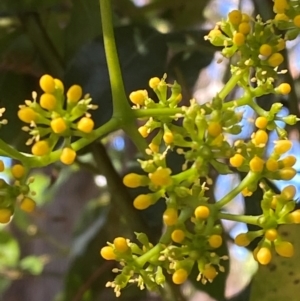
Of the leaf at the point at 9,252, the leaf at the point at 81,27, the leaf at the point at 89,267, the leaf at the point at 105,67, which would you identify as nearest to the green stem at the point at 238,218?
the leaf at the point at 105,67

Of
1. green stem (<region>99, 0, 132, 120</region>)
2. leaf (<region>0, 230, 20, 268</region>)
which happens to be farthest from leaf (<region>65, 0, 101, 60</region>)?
leaf (<region>0, 230, 20, 268</region>)

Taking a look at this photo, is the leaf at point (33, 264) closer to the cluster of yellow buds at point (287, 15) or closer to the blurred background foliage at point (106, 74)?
the blurred background foliage at point (106, 74)

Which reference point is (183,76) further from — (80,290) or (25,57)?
(80,290)

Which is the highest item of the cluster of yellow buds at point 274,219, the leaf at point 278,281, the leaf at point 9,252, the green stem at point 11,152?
the green stem at point 11,152

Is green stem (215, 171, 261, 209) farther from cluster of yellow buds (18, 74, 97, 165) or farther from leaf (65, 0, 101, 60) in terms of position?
leaf (65, 0, 101, 60)

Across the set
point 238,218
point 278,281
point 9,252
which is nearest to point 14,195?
point 238,218

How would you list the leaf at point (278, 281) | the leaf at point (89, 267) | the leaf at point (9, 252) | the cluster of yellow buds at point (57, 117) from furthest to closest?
the leaf at point (9, 252)
the leaf at point (89, 267)
the leaf at point (278, 281)
the cluster of yellow buds at point (57, 117)
